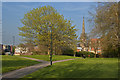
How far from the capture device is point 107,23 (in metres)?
24.1

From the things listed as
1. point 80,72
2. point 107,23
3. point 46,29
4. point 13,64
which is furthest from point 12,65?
point 46,29

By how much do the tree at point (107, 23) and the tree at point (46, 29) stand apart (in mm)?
14488

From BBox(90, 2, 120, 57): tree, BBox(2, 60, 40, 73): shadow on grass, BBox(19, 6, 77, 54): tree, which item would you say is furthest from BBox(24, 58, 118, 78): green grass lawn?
BBox(19, 6, 77, 54): tree

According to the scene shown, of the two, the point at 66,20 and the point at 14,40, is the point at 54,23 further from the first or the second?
the point at 14,40

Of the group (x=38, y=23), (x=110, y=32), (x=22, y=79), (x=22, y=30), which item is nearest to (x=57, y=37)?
(x=38, y=23)

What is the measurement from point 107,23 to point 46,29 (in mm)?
18277

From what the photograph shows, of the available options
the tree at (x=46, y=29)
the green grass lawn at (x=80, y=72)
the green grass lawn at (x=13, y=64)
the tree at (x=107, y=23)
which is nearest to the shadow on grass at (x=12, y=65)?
the green grass lawn at (x=13, y=64)

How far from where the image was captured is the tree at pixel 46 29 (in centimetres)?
3816

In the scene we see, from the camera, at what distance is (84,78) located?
886cm

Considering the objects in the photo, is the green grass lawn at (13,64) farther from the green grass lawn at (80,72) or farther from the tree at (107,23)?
the tree at (107,23)

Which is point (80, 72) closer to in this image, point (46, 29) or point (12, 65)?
point (12, 65)

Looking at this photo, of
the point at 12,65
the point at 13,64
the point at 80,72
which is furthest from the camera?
the point at 13,64

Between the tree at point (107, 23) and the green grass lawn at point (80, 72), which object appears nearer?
the green grass lawn at point (80, 72)

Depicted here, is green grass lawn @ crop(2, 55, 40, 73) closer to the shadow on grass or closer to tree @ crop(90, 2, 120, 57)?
the shadow on grass
